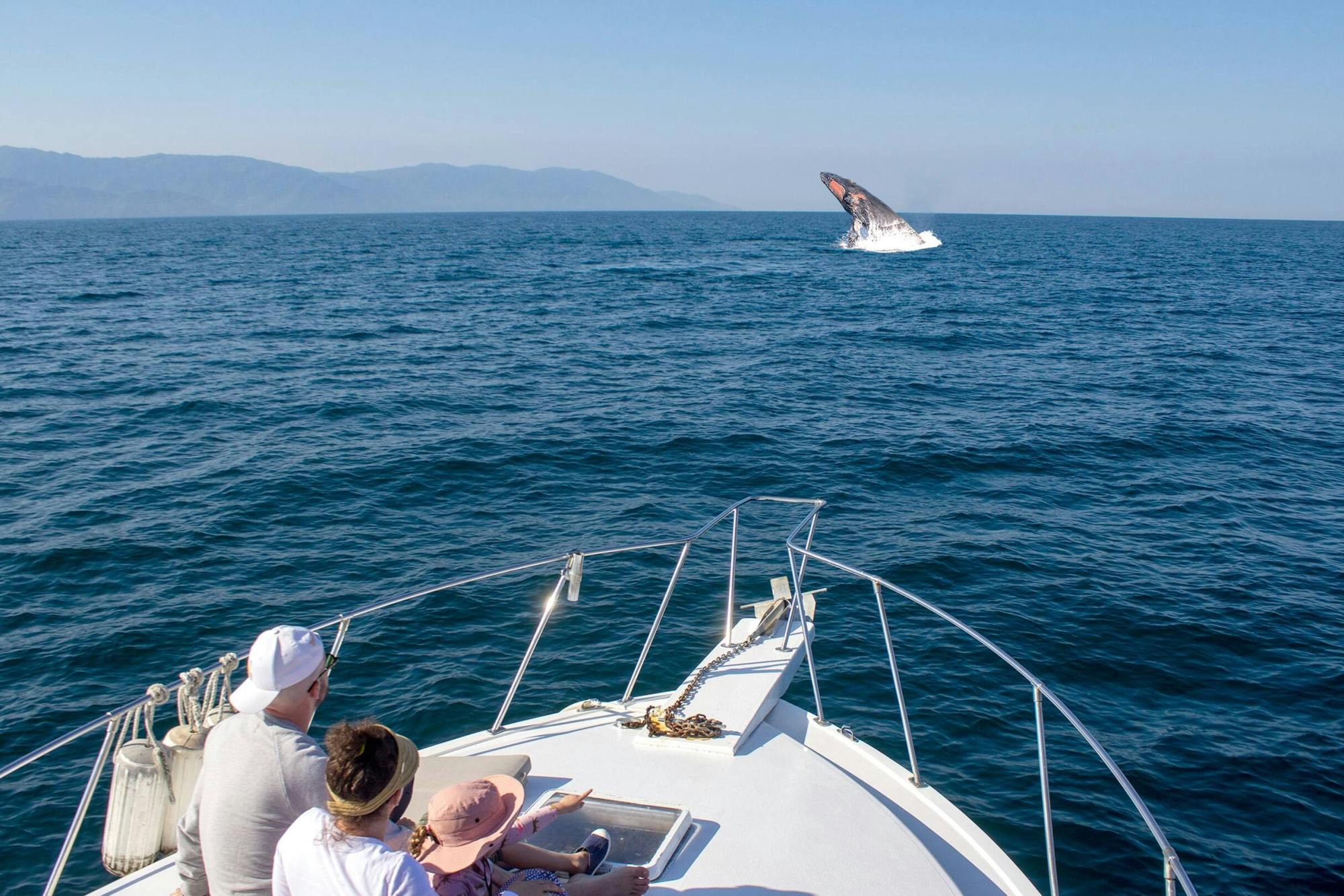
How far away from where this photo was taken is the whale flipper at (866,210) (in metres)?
90.8

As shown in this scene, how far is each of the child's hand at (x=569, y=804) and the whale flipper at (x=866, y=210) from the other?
90.6 meters

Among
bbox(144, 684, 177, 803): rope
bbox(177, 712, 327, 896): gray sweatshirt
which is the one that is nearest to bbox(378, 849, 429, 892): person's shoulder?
bbox(177, 712, 327, 896): gray sweatshirt

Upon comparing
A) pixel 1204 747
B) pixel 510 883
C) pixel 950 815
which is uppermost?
pixel 510 883

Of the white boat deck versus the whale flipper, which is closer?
the white boat deck

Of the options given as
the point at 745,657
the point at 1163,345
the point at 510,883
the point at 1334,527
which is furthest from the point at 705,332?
the point at 510,883

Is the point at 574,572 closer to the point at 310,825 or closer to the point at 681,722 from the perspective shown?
the point at 681,722

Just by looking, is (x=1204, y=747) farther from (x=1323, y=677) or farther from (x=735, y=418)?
(x=735, y=418)

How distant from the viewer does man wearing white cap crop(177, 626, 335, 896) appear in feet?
10.9

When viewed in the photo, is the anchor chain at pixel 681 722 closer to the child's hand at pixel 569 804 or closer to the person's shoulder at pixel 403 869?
the child's hand at pixel 569 804

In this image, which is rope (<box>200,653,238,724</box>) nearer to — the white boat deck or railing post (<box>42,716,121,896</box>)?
railing post (<box>42,716,121,896</box>)

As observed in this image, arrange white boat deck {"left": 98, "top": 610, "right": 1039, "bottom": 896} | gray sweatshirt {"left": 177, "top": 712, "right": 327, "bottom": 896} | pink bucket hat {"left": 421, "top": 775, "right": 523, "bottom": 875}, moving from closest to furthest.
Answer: gray sweatshirt {"left": 177, "top": 712, "right": 327, "bottom": 896}
pink bucket hat {"left": 421, "top": 775, "right": 523, "bottom": 875}
white boat deck {"left": 98, "top": 610, "right": 1039, "bottom": 896}

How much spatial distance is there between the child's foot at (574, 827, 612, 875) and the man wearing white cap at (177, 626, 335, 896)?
4.24ft

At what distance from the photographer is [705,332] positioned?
121ft

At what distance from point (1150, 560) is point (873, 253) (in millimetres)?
80678
